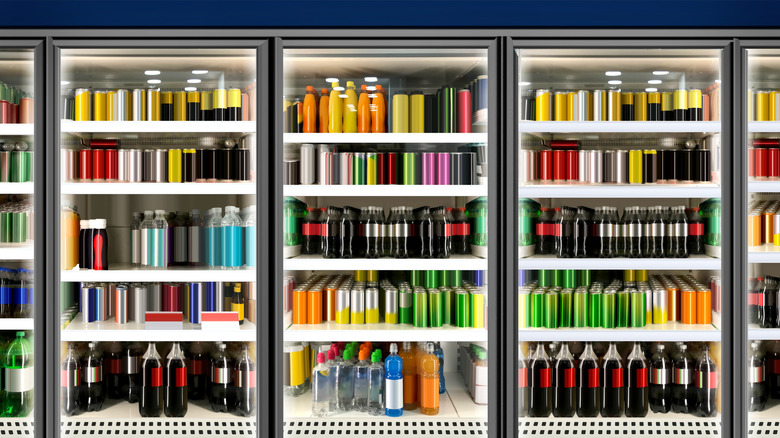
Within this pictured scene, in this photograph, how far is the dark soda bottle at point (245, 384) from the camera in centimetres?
311

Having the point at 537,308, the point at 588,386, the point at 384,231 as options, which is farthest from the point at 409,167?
the point at 588,386

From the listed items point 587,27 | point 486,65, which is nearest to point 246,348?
point 486,65

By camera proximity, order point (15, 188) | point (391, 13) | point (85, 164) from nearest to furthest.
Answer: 1. point (391, 13)
2. point (15, 188)
3. point (85, 164)

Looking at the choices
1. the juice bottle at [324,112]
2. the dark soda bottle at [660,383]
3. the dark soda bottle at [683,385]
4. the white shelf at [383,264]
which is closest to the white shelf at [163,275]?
the white shelf at [383,264]

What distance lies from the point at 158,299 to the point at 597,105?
2.43m

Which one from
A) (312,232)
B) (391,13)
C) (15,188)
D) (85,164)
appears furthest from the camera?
(312,232)

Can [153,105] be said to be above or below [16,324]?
above

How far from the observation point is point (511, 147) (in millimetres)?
2830

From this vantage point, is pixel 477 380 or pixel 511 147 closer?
pixel 511 147

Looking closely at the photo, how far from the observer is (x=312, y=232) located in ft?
10.3

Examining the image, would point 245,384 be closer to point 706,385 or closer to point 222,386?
point 222,386

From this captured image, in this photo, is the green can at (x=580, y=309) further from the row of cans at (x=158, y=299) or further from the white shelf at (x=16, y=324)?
the white shelf at (x=16, y=324)

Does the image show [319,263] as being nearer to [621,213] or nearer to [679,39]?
[621,213]

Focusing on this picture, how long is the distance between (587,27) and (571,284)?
4.13ft
